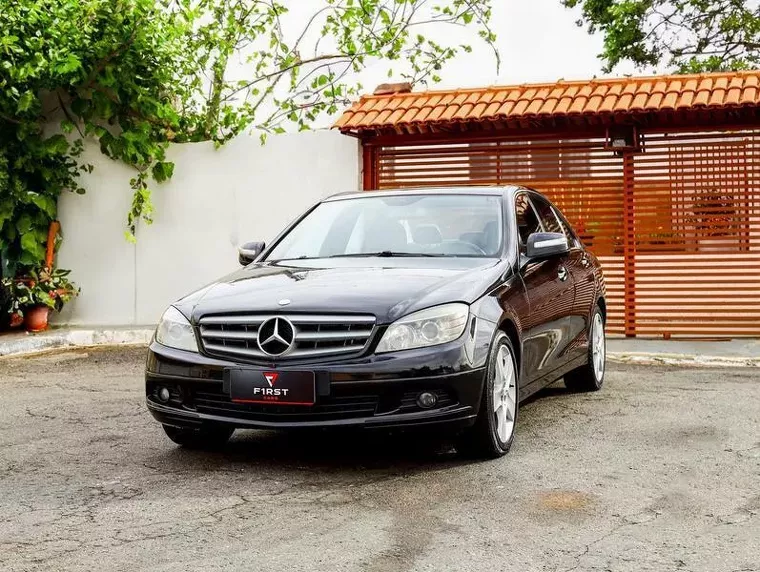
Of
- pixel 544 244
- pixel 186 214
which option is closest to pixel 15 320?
pixel 186 214

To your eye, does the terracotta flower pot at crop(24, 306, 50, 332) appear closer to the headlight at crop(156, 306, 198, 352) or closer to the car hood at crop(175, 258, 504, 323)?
the car hood at crop(175, 258, 504, 323)

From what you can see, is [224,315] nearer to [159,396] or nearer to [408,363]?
[159,396]

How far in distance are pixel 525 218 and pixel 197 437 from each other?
8.57 feet

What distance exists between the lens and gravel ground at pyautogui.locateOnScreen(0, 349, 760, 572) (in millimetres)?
4133

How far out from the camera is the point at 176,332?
5801 millimetres

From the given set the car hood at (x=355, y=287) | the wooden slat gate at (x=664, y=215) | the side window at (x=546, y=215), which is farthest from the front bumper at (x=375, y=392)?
the wooden slat gate at (x=664, y=215)

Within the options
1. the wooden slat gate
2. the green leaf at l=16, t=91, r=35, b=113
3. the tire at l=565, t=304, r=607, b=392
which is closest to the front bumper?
the tire at l=565, t=304, r=607, b=392

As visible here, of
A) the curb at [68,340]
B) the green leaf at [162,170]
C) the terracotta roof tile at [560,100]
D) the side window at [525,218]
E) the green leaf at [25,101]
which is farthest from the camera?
the green leaf at [162,170]

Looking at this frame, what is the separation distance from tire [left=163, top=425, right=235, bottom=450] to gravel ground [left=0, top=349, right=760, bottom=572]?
0.31ft

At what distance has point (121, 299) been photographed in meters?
13.9

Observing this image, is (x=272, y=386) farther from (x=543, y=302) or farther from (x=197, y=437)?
(x=543, y=302)

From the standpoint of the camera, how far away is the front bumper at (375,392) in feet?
17.4

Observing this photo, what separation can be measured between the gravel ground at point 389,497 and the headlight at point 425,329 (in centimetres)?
66

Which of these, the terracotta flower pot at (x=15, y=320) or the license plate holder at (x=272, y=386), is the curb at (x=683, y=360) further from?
the terracotta flower pot at (x=15, y=320)
